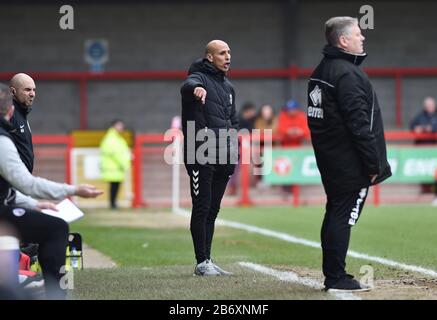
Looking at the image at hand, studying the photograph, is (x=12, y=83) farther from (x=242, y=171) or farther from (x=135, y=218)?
(x=242, y=171)

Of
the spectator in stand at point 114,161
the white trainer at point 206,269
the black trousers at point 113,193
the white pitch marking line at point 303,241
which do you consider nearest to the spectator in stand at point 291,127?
the white pitch marking line at point 303,241

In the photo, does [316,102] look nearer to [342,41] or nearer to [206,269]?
[342,41]

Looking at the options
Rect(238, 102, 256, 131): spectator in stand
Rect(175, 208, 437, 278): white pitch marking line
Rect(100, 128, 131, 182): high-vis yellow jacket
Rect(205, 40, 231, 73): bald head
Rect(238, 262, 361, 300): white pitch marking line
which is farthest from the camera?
Rect(238, 102, 256, 131): spectator in stand

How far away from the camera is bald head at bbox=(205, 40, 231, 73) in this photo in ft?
34.0

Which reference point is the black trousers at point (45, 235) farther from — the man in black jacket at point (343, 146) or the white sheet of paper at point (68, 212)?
the man in black jacket at point (343, 146)

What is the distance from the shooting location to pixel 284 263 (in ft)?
39.1

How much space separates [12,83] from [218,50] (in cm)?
190

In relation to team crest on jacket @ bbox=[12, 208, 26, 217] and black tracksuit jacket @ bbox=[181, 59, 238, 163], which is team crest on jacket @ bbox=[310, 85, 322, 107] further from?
team crest on jacket @ bbox=[12, 208, 26, 217]

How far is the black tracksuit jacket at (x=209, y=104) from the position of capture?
10.3 meters

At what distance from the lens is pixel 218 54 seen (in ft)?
34.1

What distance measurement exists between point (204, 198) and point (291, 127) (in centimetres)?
1498

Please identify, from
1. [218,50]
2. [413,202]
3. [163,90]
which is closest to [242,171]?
[413,202]

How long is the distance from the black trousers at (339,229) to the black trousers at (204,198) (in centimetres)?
191

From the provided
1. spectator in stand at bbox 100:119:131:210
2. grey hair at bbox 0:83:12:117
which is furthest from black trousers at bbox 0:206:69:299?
spectator in stand at bbox 100:119:131:210
